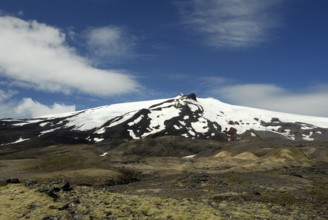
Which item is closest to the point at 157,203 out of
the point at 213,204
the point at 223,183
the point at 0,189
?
the point at 213,204

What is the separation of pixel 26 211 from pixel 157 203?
36.4 ft

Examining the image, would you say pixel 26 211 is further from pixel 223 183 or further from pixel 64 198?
pixel 223 183

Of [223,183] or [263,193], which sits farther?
[223,183]

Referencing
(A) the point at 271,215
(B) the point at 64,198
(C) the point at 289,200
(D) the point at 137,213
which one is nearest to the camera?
(D) the point at 137,213

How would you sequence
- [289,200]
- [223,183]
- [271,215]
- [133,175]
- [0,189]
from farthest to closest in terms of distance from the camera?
[133,175] → [223,183] → [289,200] → [0,189] → [271,215]

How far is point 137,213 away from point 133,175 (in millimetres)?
68455

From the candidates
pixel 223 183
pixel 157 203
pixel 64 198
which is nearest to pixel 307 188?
pixel 223 183

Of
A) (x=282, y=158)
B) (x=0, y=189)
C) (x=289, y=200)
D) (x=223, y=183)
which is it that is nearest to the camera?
(x=0, y=189)

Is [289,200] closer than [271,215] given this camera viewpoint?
No

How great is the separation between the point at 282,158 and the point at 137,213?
127711 mm

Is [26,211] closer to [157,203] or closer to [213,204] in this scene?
[157,203]

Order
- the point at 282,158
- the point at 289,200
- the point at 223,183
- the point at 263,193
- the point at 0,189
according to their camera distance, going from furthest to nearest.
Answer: the point at 282,158 < the point at 223,183 < the point at 263,193 < the point at 289,200 < the point at 0,189

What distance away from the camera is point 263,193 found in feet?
179

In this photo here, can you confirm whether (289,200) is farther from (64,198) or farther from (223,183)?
(64,198)
